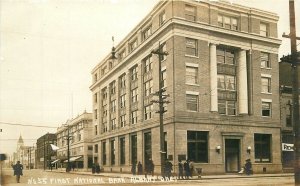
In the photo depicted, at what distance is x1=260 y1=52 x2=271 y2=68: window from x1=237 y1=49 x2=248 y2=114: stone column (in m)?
2.23

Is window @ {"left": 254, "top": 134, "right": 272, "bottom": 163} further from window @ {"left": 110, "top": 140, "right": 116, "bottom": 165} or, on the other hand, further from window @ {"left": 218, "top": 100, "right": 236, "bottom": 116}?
window @ {"left": 110, "top": 140, "right": 116, "bottom": 165}

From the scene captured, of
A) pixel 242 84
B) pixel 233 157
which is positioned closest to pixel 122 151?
pixel 233 157

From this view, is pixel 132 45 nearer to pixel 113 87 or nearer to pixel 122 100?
pixel 122 100

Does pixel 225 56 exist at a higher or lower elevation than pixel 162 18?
lower

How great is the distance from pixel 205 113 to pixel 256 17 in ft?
38.3

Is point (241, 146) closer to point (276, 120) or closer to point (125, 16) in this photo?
point (276, 120)

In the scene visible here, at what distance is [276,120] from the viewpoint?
142 feet

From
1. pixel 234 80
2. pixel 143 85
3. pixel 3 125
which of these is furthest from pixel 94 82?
pixel 3 125

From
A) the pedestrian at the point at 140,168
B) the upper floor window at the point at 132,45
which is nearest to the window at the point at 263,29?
the upper floor window at the point at 132,45

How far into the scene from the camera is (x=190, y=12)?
39.2 metres

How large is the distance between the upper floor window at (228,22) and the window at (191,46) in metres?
3.68

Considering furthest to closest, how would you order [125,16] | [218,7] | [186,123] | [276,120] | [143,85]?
[143,85] < [276,120] < [218,7] < [186,123] < [125,16]

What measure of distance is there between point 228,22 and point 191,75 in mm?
7027

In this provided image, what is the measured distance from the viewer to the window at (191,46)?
39.2 meters
